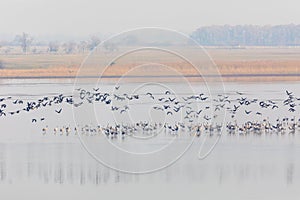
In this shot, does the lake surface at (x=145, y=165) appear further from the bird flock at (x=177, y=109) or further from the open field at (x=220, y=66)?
the open field at (x=220, y=66)

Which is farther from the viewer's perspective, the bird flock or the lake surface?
the bird flock

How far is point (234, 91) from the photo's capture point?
1953 cm

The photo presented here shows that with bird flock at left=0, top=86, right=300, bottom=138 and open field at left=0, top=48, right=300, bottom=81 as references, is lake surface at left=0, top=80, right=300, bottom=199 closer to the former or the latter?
bird flock at left=0, top=86, right=300, bottom=138

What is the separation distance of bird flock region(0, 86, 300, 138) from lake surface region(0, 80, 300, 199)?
0.27 meters

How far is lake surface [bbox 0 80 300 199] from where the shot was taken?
9.80 metres

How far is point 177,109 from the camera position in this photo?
15.5m

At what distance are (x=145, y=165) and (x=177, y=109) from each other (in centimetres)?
462

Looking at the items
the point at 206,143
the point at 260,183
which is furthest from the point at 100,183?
the point at 206,143

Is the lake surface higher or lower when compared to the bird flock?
lower

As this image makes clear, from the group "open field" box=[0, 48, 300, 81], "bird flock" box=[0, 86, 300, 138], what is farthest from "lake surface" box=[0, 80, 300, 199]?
"open field" box=[0, 48, 300, 81]

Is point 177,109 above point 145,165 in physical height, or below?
above

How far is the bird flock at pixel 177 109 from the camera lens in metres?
13.5

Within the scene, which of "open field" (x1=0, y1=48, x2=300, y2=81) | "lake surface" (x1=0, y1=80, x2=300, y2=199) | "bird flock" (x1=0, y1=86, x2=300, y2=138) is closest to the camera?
"lake surface" (x1=0, y1=80, x2=300, y2=199)

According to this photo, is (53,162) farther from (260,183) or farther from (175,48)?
(175,48)
